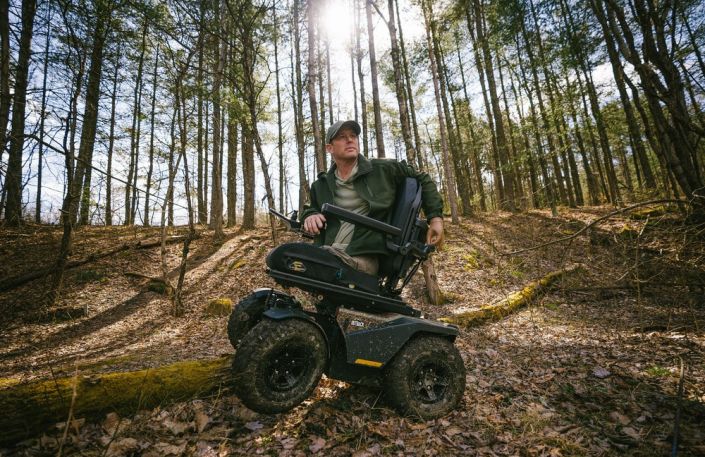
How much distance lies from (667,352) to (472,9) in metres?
17.9

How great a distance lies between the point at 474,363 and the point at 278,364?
2596 millimetres

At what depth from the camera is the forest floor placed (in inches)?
81.1

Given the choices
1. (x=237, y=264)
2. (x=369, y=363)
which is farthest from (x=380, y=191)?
(x=237, y=264)

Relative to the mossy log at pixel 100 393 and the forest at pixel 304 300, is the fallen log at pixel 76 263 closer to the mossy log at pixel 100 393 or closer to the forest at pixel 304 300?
the forest at pixel 304 300

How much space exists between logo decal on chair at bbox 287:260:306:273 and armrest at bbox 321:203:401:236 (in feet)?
1.21

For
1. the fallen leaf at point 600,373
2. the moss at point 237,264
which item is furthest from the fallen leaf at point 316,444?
the moss at point 237,264

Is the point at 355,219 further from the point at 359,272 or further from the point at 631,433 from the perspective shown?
the point at 631,433

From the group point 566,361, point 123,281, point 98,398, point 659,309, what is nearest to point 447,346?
point 566,361

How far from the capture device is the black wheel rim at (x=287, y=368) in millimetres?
1915

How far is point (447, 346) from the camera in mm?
2477

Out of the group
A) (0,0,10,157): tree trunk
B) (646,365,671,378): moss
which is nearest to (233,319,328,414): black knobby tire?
(0,0,10,157): tree trunk

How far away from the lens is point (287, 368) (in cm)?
200

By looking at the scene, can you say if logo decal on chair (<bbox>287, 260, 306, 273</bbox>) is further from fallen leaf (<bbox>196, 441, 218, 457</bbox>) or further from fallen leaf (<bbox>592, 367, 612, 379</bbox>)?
fallen leaf (<bbox>592, 367, 612, 379</bbox>)

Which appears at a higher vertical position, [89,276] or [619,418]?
[89,276]
